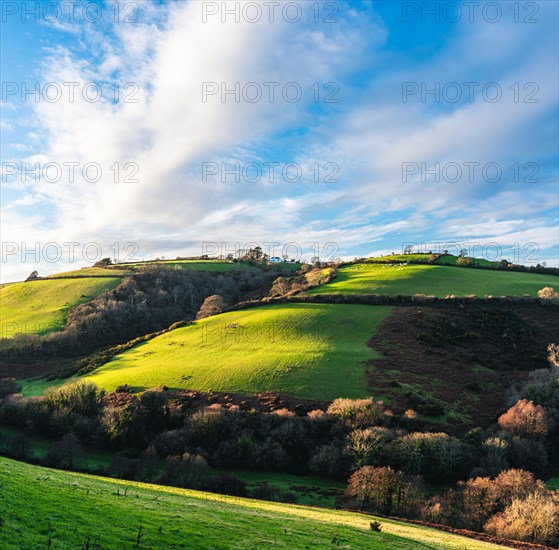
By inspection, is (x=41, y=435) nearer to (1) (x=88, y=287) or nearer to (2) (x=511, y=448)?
(2) (x=511, y=448)

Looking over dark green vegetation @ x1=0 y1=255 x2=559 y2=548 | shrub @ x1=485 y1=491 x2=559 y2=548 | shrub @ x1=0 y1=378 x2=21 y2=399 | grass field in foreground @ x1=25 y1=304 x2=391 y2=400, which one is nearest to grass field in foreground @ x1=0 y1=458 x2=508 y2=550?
dark green vegetation @ x1=0 y1=255 x2=559 y2=548

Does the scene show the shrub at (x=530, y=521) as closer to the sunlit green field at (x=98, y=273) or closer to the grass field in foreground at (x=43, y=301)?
the grass field in foreground at (x=43, y=301)

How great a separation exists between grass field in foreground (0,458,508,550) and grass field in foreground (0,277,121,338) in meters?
98.1

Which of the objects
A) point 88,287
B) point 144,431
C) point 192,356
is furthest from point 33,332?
point 144,431

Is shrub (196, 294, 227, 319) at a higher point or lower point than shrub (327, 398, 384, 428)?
higher

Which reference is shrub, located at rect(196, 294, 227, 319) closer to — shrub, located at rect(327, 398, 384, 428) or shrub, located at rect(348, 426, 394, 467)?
shrub, located at rect(327, 398, 384, 428)

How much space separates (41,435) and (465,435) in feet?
192

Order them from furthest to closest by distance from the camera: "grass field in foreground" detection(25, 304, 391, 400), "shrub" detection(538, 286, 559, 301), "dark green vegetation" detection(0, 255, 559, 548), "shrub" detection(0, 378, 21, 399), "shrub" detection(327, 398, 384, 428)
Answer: "shrub" detection(538, 286, 559, 301)
"shrub" detection(0, 378, 21, 399)
"grass field in foreground" detection(25, 304, 391, 400)
"shrub" detection(327, 398, 384, 428)
"dark green vegetation" detection(0, 255, 559, 548)

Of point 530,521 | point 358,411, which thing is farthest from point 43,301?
point 530,521

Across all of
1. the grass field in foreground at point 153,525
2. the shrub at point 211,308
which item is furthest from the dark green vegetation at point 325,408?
the shrub at point 211,308

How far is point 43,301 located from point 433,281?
413ft

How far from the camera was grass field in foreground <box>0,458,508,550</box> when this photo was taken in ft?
51.0

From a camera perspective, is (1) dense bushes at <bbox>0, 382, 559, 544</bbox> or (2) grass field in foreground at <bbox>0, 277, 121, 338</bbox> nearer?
(1) dense bushes at <bbox>0, 382, 559, 544</bbox>

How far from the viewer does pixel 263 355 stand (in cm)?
7088
